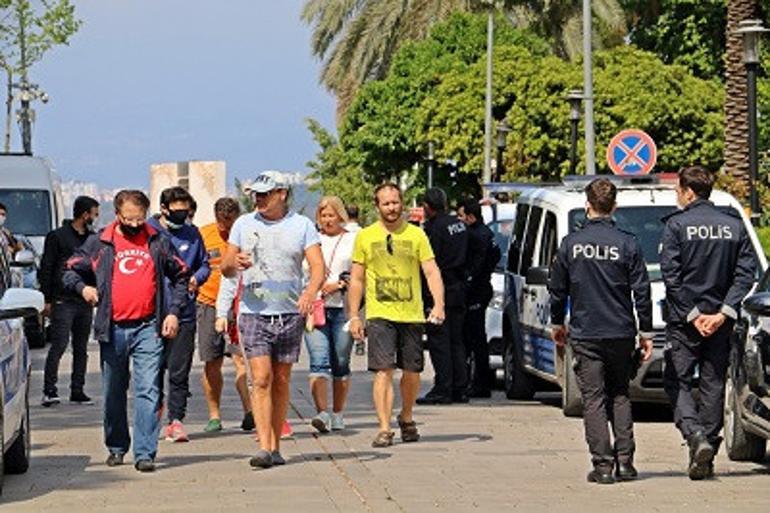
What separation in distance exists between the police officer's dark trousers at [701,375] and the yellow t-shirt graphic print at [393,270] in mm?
2861

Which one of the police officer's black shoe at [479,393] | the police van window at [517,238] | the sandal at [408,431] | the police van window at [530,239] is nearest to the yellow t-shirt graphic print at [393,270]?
the sandal at [408,431]

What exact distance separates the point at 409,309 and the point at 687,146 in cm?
4842

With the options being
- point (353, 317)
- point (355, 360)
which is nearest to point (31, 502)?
point (353, 317)

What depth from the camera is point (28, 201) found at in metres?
36.9

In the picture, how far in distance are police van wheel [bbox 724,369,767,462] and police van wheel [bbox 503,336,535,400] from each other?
20.6 ft

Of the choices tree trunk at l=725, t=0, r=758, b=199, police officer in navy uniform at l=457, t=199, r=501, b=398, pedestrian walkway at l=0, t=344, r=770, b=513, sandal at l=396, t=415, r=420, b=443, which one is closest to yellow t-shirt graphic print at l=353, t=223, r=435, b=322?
sandal at l=396, t=415, r=420, b=443

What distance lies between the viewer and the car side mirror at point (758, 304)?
14.0 meters

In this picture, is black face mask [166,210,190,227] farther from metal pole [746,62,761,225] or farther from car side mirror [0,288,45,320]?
metal pole [746,62,761,225]

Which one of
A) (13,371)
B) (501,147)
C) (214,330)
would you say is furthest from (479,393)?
(501,147)

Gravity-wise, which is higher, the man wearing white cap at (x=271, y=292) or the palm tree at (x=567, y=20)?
the palm tree at (x=567, y=20)

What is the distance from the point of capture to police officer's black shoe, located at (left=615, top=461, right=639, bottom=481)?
14.1 m

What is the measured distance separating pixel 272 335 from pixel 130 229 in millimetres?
1129

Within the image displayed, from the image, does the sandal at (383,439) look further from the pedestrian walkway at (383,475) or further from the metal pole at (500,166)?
the metal pole at (500,166)

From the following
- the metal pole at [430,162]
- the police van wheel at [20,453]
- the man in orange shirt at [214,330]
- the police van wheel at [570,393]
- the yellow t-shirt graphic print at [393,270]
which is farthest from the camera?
the metal pole at [430,162]
